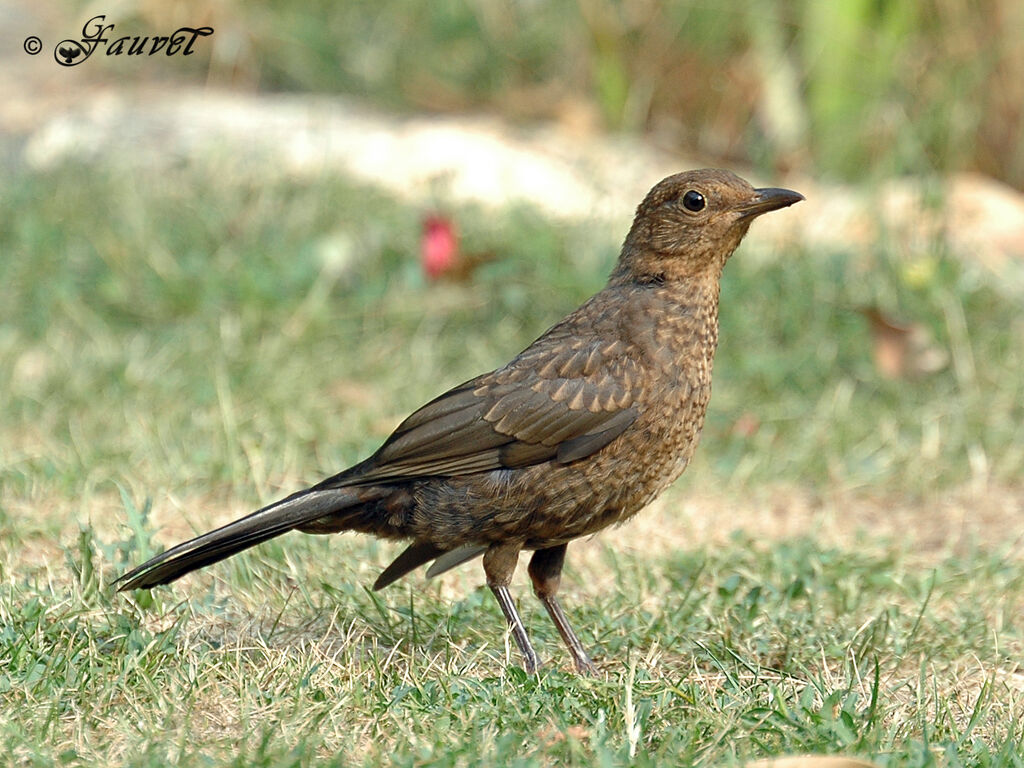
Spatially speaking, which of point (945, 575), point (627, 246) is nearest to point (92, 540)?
point (627, 246)

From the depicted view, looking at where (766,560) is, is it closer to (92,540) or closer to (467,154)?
(92,540)

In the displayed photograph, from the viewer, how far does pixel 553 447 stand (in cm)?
393

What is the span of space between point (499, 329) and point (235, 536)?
3.09m

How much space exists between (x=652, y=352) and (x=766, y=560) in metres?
1.02

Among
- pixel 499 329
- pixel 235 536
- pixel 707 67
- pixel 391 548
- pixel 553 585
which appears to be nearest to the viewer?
pixel 235 536

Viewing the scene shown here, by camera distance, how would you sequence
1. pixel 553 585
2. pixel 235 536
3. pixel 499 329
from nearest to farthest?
pixel 235 536
pixel 553 585
pixel 499 329

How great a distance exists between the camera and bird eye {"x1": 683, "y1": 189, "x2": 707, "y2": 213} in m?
4.18

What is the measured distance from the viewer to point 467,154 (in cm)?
877

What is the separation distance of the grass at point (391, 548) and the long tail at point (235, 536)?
13 centimetres

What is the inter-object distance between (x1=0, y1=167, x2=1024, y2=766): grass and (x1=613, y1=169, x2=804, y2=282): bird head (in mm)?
890

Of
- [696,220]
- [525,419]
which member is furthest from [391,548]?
[696,220]

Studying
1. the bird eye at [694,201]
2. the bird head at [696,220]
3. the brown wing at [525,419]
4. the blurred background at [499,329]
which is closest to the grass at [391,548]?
the blurred background at [499,329]

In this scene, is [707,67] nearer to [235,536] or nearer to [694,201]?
[694,201]

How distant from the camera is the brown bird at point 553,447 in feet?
12.7
